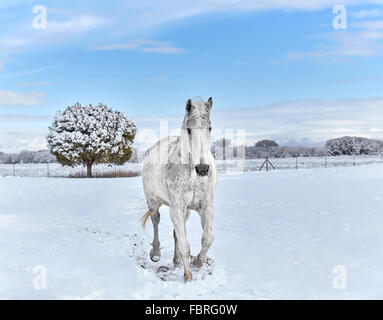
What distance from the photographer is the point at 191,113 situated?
5.27m

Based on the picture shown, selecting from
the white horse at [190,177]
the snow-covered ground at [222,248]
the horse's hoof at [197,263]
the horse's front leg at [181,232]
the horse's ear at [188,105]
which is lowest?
the snow-covered ground at [222,248]

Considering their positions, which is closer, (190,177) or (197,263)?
(190,177)

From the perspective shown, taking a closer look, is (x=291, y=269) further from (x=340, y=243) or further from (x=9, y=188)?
(x=9, y=188)

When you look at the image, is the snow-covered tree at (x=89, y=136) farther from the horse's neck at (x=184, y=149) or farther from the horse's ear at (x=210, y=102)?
the horse's ear at (x=210, y=102)

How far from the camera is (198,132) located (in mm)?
5152

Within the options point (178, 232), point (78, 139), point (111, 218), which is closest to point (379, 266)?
point (178, 232)

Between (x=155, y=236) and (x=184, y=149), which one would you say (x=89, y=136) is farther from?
(x=184, y=149)

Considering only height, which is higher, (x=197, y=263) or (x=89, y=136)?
(x=89, y=136)

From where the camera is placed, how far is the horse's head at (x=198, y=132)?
199 inches

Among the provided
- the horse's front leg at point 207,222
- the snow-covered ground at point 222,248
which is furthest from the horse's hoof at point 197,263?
the horse's front leg at point 207,222

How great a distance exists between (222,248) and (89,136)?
73.8 ft

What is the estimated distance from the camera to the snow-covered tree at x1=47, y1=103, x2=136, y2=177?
93.5ft

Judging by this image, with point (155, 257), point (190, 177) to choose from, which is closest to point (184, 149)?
point (190, 177)

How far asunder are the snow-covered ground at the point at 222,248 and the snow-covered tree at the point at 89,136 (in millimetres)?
13755
